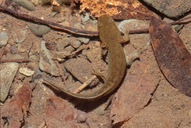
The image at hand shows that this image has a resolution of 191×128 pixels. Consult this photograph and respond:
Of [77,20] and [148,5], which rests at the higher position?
[148,5]

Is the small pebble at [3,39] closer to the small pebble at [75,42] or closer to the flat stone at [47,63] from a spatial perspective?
the flat stone at [47,63]

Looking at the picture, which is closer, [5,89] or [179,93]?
[179,93]

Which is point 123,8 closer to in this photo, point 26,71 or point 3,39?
point 26,71

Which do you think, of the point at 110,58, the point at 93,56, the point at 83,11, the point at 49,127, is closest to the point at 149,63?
the point at 110,58

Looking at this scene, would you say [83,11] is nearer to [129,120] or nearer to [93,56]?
[93,56]

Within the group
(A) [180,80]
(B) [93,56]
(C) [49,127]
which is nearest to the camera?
(A) [180,80]

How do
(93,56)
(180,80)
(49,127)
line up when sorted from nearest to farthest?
(180,80), (49,127), (93,56)

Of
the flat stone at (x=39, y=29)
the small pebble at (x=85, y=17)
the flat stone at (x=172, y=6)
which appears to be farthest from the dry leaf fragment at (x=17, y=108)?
the flat stone at (x=172, y=6)

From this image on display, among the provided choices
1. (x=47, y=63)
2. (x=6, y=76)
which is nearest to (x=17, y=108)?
(x=6, y=76)
